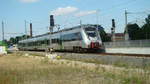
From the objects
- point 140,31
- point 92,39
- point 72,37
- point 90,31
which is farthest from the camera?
point 140,31

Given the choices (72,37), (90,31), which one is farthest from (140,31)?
(90,31)

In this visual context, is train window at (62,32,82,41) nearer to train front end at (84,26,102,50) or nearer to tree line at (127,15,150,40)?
train front end at (84,26,102,50)

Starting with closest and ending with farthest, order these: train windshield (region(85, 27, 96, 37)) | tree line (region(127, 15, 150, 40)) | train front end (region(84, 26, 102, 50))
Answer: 1. train front end (region(84, 26, 102, 50))
2. train windshield (region(85, 27, 96, 37))
3. tree line (region(127, 15, 150, 40))

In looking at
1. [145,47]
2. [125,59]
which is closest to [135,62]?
[125,59]

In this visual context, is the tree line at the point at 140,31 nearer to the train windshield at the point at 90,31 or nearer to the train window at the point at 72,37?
the train window at the point at 72,37

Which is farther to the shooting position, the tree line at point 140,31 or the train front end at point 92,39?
the tree line at point 140,31

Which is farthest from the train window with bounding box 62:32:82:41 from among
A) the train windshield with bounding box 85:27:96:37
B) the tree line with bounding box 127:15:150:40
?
the tree line with bounding box 127:15:150:40

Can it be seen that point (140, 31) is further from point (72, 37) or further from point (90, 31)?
point (90, 31)

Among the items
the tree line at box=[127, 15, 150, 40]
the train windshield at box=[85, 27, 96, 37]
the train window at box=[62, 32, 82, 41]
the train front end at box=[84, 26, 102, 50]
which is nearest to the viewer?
the train front end at box=[84, 26, 102, 50]

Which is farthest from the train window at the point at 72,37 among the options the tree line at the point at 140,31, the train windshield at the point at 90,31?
the tree line at the point at 140,31

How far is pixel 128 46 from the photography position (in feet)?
121

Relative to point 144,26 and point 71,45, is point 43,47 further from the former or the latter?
point 144,26

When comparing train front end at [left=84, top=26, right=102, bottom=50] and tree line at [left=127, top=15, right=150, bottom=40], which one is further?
tree line at [left=127, top=15, right=150, bottom=40]

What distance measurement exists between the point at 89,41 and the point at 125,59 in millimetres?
15500
